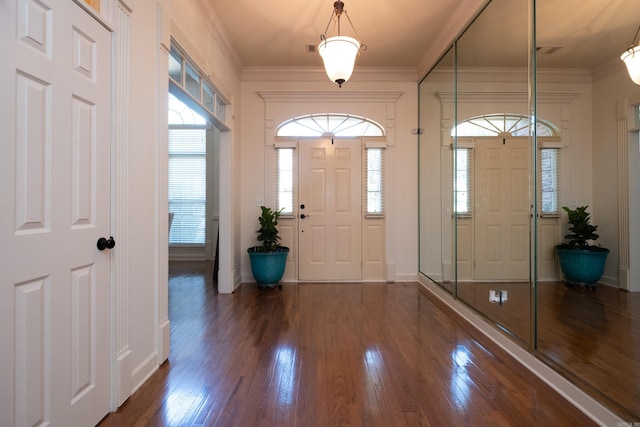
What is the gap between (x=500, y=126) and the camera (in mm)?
2748

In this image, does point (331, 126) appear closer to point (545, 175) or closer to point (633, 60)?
point (545, 175)

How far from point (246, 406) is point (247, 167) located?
3.59 meters

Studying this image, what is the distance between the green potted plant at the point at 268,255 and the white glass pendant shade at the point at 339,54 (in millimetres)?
2254

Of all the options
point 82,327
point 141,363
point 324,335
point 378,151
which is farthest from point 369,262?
point 82,327

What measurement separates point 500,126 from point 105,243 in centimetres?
310

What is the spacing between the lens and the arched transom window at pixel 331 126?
16.0 ft

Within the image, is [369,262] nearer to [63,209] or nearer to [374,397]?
[374,397]

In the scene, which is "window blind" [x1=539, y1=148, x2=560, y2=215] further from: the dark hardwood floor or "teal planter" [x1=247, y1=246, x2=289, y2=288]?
"teal planter" [x1=247, y1=246, x2=289, y2=288]

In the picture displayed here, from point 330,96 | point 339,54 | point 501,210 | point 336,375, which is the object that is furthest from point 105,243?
point 330,96

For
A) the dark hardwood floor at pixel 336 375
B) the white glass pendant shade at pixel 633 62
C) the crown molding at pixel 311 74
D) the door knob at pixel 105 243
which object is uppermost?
the crown molding at pixel 311 74

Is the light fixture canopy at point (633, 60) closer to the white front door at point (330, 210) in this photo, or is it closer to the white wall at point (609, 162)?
the white wall at point (609, 162)

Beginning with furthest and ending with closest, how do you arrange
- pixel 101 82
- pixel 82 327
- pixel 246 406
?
pixel 246 406 → pixel 101 82 → pixel 82 327

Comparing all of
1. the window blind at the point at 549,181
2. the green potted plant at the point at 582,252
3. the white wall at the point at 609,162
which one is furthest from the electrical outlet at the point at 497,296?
the white wall at the point at 609,162

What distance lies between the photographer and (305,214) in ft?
15.8
